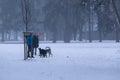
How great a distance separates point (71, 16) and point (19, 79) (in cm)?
5425

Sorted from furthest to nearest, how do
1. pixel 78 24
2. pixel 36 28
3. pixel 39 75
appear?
pixel 36 28
pixel 78 24
pixel 39 75

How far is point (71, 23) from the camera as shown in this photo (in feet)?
218

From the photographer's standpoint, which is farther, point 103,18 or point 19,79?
point 103,18

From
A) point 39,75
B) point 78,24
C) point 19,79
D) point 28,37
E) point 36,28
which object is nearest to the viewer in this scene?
point 19,79

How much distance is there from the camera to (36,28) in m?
79.4

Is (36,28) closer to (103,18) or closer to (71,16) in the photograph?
(71,16)

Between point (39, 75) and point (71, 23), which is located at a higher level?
point (71, 23)

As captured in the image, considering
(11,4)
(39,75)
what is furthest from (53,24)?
(39,75)

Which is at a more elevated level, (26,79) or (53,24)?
(53,24)

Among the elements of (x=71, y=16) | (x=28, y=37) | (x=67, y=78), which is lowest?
(x=67, y=78)

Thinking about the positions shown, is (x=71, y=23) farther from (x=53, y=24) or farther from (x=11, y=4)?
(x=11, y=4)


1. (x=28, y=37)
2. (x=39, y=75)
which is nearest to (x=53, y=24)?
(x=28, y=37)

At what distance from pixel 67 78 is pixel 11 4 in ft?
230

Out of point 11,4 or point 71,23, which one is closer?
point 71,23
